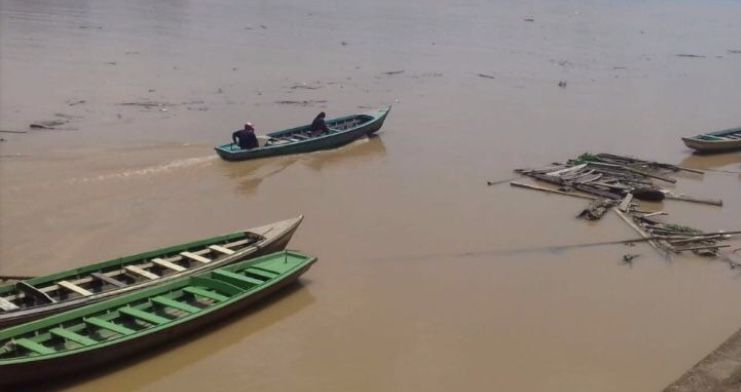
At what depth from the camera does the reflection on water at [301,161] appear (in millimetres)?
16594

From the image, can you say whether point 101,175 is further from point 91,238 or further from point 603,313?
point 603,313

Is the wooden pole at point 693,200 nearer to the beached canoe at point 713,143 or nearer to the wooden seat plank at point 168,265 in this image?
the beached canoe at point 713,143

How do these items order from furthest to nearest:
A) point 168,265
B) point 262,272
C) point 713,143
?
point 713,143 < point 262,272 < point 168,265

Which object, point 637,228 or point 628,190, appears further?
point 628,190

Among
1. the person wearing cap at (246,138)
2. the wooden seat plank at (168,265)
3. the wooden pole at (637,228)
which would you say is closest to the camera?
the wooden seat plank at (168,265)

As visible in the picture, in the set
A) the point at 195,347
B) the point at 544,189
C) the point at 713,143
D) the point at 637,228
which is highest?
the point at 713,143

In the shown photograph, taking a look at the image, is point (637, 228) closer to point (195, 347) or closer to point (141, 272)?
point (195, 347)

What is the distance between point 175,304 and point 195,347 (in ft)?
2.00

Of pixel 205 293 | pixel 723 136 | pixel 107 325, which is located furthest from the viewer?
pixel 723 136

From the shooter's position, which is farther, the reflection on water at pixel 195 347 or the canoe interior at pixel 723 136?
the canoe interior at pixel 723 136

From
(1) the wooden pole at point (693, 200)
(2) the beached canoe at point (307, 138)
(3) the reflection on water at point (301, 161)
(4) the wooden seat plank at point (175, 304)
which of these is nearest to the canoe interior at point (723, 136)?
(1) the wooden pole at point (693, 200)

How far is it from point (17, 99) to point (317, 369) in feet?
54.9

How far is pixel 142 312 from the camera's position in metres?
9.23

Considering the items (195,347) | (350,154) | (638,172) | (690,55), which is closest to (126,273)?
(195,347)
